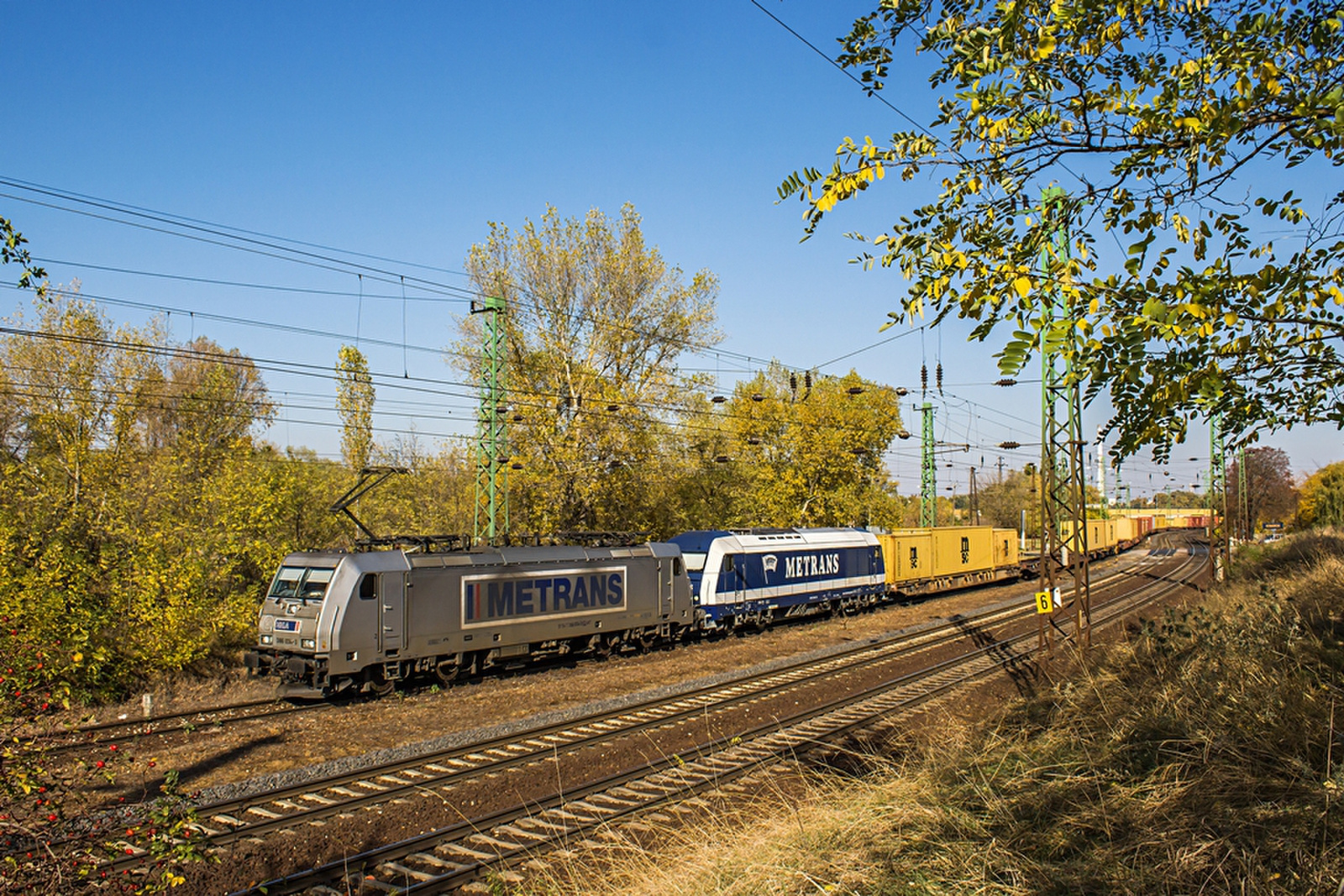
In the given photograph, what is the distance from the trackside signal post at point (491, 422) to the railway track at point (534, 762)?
8.96 meters

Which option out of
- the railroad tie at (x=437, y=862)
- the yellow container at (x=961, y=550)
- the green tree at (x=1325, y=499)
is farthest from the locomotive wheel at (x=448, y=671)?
the green tree at (x=1325, y=499)

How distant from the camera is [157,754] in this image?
1167 cm

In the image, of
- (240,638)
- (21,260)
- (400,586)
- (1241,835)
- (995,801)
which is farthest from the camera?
(240,638)

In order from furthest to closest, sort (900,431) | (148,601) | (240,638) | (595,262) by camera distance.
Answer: (900,431), (595,262), (240,638), (148,601)

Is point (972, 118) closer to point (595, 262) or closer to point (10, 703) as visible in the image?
point (10, 703)

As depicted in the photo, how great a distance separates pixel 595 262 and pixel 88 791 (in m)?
23.1

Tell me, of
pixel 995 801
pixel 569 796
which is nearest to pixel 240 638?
pixel 569 796

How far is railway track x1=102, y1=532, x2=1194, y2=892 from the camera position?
8047mm

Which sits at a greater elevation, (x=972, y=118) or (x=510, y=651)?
(x=972, y=118)

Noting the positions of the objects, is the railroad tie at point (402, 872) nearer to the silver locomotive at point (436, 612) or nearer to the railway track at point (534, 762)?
the railway track at point (534, 762)

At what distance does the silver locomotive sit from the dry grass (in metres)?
8.66

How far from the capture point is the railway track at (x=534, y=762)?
8.05 metres

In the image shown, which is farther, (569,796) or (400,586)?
(400,586)

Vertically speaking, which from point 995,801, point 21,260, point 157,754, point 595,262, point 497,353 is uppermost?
point 595,262
